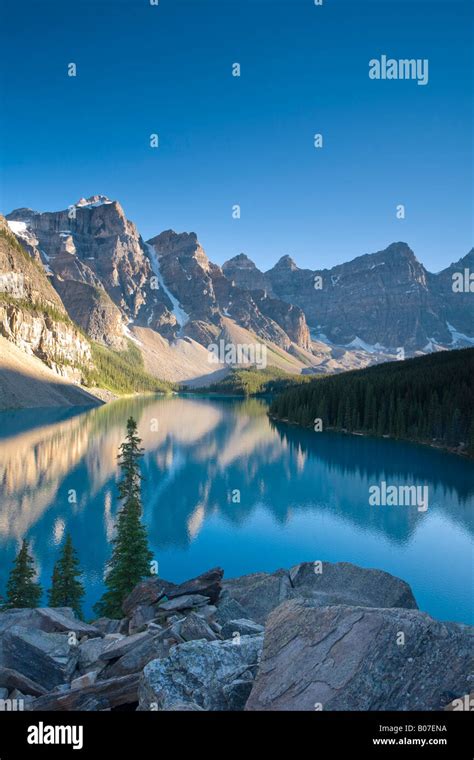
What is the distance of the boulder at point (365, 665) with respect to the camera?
7.49m

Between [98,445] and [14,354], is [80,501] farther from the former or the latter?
[14,354]

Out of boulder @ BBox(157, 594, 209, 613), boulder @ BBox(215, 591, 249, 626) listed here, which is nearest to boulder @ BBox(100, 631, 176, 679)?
boulder @ BBox(215, 591, 249, 626)

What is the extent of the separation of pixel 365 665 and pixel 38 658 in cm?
920

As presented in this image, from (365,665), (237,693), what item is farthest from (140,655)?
(365,665)

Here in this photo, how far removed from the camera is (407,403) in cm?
8925

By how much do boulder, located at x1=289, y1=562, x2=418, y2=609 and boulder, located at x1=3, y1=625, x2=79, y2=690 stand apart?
8.44 m

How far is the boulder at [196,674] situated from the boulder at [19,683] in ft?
12.9

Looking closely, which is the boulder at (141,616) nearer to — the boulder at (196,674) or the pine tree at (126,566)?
the pine tree at (126,566)

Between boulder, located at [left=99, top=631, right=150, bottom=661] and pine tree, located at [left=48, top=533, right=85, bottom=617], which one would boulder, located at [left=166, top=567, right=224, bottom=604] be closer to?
boulder, located at [left=99, top=631, right=150, bottom=661]

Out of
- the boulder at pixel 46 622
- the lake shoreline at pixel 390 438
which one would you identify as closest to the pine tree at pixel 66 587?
the boulder at pixel 46 622

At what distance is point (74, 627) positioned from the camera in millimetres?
15461

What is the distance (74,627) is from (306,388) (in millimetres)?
108340
